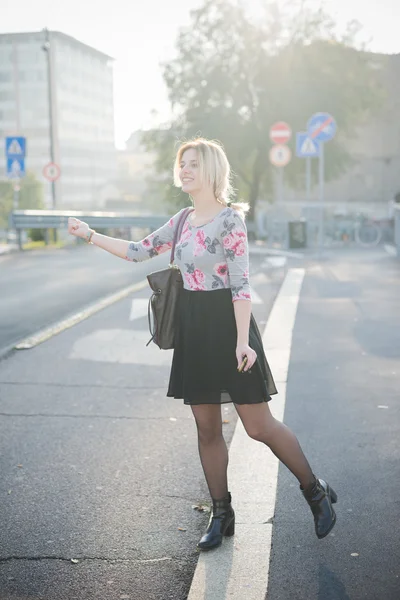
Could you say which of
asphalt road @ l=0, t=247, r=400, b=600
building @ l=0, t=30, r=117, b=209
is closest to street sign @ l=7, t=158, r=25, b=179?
asphalt road @ l=0, t=247, r=400, b=600

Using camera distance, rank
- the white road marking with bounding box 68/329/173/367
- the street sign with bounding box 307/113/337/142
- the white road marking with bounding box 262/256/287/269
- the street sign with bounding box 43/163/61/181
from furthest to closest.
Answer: the street sign with bounding box 43/163/61/181, the street sign with bounding box 307/113/337/142, the white road marking with bounding box 262/256/287/269, the white road marking with bounding box 68/329/173/367

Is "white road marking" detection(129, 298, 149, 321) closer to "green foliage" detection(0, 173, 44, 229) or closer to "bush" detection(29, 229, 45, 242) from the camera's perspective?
"bush" detection(29, 229, 45, 242)

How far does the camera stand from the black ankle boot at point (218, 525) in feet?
12.4

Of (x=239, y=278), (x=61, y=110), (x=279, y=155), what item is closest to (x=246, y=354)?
(x=239, y=278)

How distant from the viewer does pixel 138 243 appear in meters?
4.31

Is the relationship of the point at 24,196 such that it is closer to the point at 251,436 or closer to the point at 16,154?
the point at 16,154

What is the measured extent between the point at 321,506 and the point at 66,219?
69.5 ft

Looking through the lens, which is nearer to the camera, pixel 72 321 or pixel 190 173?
pixel 190 173

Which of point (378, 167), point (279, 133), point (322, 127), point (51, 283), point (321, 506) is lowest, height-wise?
point (321, 506)

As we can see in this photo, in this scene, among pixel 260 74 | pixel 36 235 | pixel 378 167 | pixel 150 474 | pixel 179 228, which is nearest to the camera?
pixel 179 228

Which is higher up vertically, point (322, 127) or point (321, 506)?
point (322, 127)

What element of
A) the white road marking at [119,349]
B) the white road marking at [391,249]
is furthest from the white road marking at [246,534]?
the white road marking at [391,249]

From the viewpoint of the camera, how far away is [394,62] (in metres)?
54.5

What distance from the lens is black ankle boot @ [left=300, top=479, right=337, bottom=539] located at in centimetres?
383
